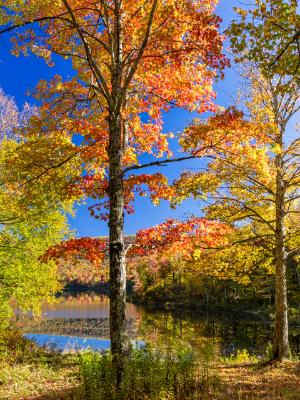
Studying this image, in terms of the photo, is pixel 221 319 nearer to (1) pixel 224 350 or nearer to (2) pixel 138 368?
(1) pixel 224 350

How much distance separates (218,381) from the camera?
9.27 m

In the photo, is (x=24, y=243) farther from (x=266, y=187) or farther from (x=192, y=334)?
(x=192, y=334)

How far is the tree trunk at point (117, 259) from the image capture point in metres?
8.75

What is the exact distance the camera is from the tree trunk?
8.75m

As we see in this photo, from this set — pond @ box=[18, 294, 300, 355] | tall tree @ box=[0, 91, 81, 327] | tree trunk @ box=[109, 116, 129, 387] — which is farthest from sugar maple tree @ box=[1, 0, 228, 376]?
pond @ box=[18, 294, 300, 355]

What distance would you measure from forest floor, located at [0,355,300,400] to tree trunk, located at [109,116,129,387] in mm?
1253

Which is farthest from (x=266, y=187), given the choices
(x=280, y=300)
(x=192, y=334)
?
(x=192, y=334)

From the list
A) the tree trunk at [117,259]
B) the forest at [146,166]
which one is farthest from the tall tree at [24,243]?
the tree trunk at [117,259]

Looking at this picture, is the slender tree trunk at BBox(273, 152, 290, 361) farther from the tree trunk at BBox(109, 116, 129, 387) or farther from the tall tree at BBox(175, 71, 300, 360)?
the tree trunk at BBox(109, 116, 129, 387)

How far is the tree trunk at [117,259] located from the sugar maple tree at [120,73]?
0.02 meters

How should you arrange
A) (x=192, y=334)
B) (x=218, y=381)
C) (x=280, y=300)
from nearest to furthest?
(x=218, y=381)
(x=280, y=300)
(x=192, y=334)

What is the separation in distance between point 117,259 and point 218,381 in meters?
3.80

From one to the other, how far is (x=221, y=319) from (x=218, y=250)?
40.1 m

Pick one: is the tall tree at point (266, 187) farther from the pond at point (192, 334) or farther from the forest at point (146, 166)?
the pond at point (192, 334)
